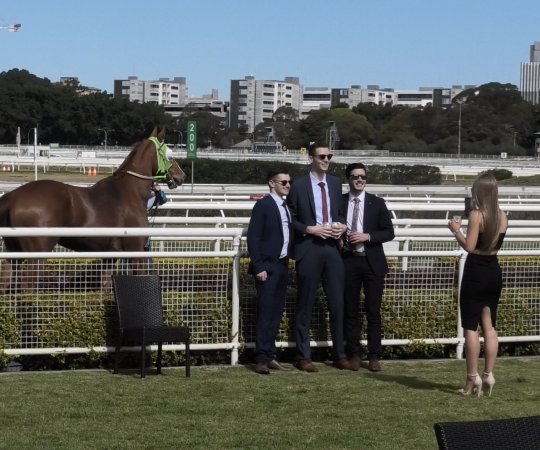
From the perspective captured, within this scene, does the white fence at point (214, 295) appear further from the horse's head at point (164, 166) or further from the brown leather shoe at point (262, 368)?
the horse's head at point (164, 166)

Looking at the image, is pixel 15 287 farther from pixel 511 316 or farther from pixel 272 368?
pixel 511 316

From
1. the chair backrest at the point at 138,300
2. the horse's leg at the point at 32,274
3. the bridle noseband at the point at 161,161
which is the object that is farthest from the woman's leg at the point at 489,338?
the bridle noseband at the point at 161,161

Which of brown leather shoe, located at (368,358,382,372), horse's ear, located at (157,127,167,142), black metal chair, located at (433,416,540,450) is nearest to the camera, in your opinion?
black metal chair, located at (433,416,540,450)

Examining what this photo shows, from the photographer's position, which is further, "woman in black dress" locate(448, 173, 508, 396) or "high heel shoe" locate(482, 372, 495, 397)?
"high heel shoe" locate(482, 372, 495, 397)

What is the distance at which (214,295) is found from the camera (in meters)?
8.31

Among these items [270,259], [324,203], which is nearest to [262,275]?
[270,259]

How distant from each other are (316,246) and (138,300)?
4.27ft

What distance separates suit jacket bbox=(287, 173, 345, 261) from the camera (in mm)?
7902

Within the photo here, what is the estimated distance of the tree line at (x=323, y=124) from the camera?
112 m

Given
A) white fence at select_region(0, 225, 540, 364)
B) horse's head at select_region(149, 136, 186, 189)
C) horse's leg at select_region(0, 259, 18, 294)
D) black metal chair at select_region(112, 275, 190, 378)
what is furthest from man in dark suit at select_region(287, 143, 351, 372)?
horse's head at select_region(149, 136, 186, 189)

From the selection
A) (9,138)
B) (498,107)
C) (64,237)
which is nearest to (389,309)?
(64,237)

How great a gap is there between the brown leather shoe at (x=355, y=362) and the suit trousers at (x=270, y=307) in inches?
22.4

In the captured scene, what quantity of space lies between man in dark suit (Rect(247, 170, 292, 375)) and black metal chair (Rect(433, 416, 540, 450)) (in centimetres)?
455

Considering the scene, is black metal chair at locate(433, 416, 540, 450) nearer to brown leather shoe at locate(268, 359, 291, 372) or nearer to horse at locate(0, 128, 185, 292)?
brown leather shoe at locate(268, 359, 291, 372)
